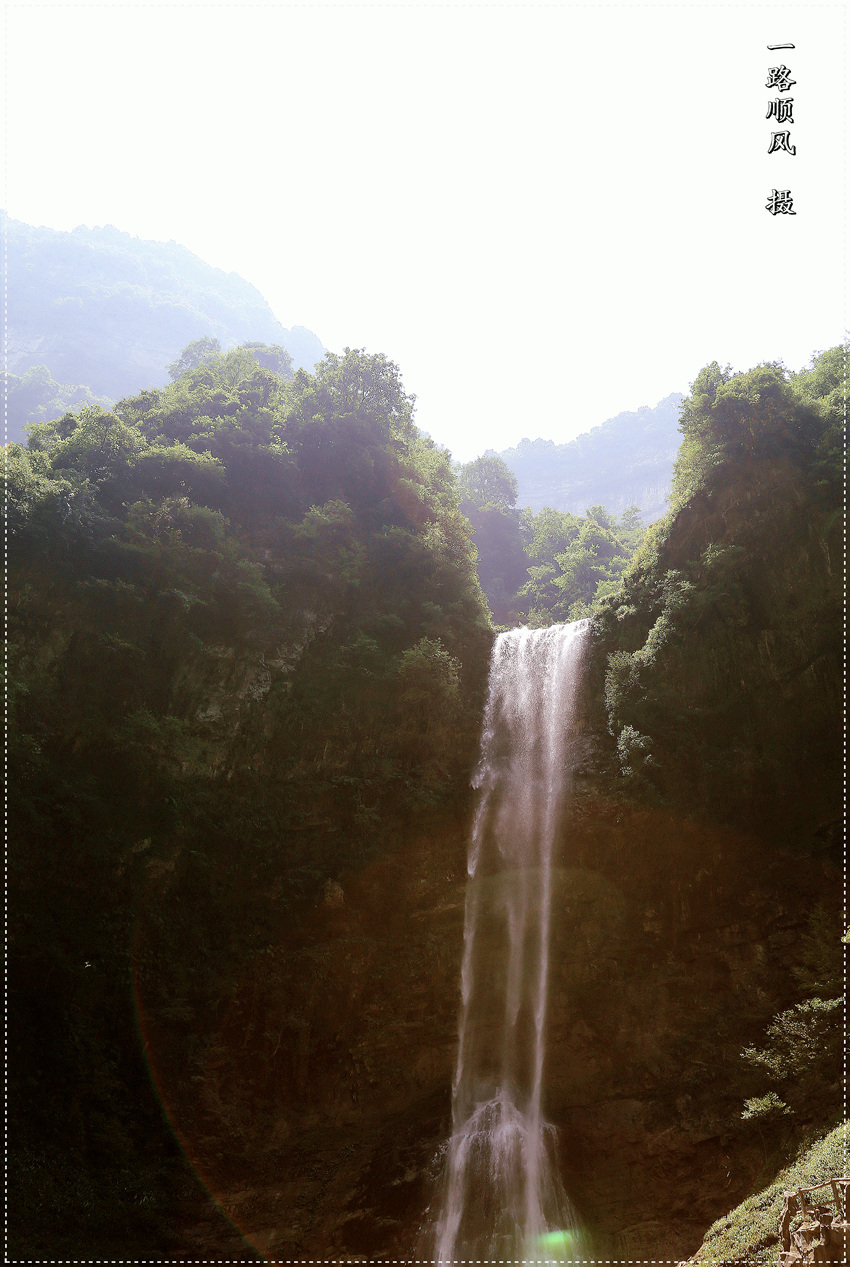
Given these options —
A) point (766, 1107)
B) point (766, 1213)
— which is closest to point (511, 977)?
point (766, 1107)

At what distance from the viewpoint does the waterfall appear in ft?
46.5

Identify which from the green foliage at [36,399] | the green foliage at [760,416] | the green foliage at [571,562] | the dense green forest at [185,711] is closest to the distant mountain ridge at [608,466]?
the green foliage at [571,562]

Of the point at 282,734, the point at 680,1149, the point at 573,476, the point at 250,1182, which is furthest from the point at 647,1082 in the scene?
the point at 573,476

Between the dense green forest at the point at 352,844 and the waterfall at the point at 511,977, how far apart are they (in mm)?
632

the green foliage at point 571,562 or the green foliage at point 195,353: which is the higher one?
the green foliage at point 195,353

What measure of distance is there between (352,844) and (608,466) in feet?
272

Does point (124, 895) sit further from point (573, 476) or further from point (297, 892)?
point (573, 476)

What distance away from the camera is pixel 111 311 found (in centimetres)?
8369

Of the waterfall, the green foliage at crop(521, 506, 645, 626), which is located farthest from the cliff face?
the green foliage at crop(521, 506, 645, 626)

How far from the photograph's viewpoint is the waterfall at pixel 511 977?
1416 centimetres

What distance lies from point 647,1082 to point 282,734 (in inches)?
499

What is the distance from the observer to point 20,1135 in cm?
1232

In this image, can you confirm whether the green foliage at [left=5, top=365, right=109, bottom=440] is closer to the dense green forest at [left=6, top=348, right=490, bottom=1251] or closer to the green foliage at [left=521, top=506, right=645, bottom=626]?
the dense green forest at [left=6, top=348, right=490, bottom=1251]

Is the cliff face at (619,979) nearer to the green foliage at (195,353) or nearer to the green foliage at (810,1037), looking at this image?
the green foliage at (810,1037)
